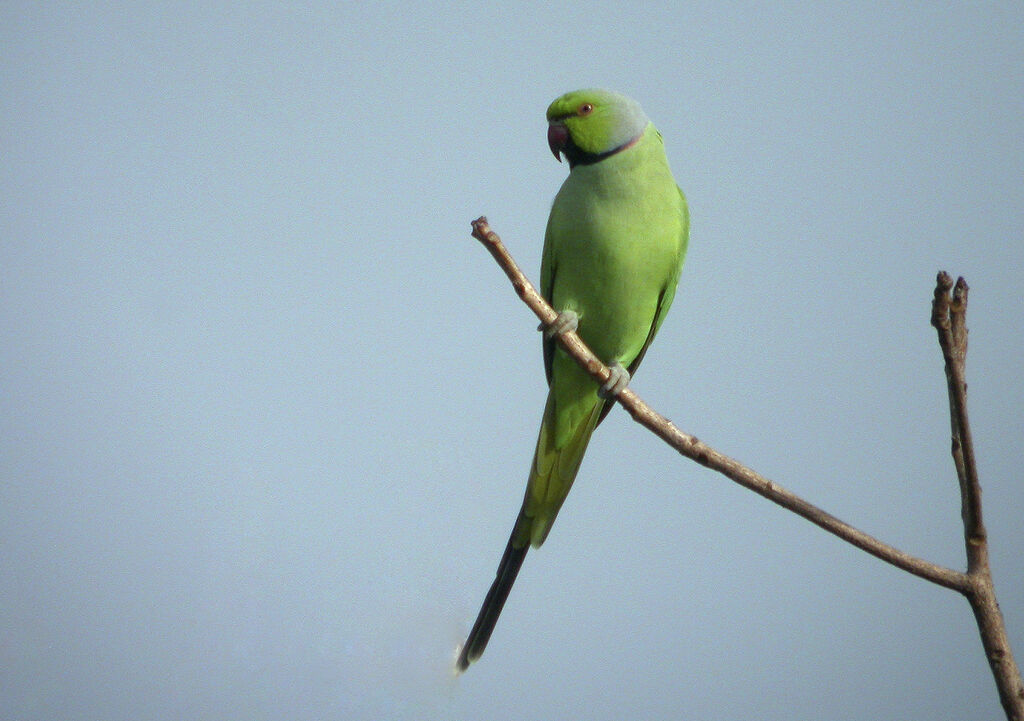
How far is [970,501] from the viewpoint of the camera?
168 centimetres

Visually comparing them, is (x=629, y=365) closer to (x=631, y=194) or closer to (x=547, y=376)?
(x=547, y=376)

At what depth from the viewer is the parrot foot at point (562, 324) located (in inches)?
89.0

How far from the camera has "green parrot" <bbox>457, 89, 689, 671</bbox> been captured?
282 cm

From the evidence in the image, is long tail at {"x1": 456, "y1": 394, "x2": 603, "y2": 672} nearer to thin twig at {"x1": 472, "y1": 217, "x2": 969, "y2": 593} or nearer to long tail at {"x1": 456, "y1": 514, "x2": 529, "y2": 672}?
long tail at {"x1": 456, "y1": 514, "x2": 529, "y2": 672}

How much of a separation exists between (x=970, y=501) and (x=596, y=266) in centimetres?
142

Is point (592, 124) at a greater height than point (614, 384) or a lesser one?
greater

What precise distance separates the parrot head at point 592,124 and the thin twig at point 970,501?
5.33 feet

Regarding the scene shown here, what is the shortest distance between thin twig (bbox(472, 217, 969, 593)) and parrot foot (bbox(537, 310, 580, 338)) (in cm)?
2

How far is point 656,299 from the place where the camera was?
3.00 m

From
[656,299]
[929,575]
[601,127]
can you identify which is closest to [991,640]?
[929,575]

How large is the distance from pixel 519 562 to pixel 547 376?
26.0 inches

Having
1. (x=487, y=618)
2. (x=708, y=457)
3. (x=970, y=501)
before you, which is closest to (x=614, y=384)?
(x=708, y=457)

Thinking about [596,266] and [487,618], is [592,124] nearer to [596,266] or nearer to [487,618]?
[596,266]

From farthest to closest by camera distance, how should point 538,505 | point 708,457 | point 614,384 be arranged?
point 538,505, point 614,384, point 708,457
